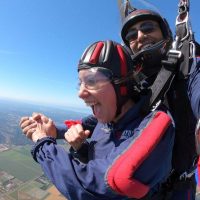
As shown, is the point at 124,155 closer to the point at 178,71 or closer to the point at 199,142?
the point at 199,142

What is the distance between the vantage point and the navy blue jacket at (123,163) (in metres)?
0.90

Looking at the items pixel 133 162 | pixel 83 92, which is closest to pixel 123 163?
pixel 133 162

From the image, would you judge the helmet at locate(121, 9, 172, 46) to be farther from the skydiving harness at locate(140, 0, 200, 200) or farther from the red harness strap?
the red harness strap

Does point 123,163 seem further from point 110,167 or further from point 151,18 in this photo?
point 151,18

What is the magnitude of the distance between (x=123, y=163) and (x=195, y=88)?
0.48 meters

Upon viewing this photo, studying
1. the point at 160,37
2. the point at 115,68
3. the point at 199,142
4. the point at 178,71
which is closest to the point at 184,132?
the point at 199,142

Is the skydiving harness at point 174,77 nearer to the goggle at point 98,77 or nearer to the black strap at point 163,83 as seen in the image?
the black strap at point 163,83

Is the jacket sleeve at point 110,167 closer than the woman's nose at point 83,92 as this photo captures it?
Yes

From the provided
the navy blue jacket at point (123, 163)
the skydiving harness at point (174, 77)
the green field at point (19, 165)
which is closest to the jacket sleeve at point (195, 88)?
the skydiving harness at point (174, 77)

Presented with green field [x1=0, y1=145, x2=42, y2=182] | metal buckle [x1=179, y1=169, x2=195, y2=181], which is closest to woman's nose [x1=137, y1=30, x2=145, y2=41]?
metal buckle [x1=179, y1=169, x2=195, y2=181]

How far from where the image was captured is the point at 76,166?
3.47 ft

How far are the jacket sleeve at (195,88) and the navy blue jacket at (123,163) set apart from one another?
0.13 metres

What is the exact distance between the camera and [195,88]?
1.08m

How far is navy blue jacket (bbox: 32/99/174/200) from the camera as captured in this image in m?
0.90
